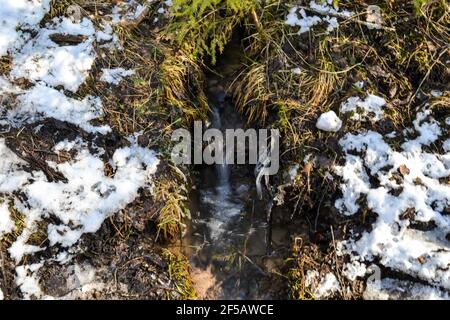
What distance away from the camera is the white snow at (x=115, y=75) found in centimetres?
420

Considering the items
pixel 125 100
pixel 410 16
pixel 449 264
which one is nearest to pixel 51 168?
pixel 125 100

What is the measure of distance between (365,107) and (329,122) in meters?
0.37

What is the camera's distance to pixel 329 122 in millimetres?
3967

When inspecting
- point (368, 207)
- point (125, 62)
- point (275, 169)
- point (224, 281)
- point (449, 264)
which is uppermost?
point (125, 62)

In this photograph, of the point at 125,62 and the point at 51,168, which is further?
the point at 125,62

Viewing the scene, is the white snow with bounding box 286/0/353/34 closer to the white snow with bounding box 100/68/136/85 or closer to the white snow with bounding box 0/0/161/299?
the white snow with bounding box 0/0/161/299

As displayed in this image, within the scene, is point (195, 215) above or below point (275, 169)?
below

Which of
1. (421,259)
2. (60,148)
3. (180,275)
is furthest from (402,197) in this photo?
(60,148)

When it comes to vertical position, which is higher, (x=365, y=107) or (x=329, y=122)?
(x=365, y=107)

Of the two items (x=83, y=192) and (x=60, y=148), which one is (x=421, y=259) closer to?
(x=83, y=192)

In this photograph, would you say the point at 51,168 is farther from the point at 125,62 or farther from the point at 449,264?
the point at 449,264

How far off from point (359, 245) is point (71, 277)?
221 cm

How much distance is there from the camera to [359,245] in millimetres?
3590

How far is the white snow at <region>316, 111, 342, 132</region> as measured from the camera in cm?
397
